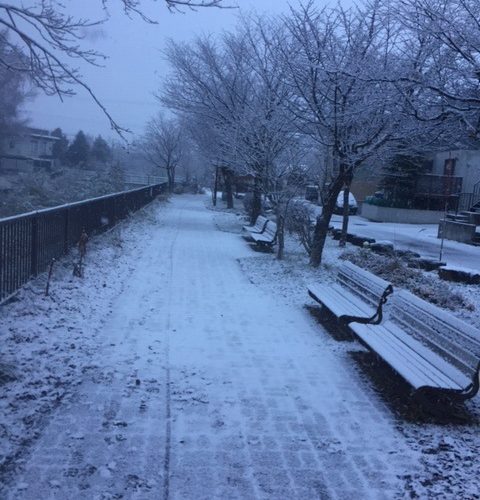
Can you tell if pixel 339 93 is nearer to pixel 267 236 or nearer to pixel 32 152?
pixel 267 236

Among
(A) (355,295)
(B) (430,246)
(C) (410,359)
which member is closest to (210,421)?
(C) (410,359)

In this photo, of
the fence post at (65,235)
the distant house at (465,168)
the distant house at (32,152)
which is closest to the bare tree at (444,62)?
the fence post at (65,235)

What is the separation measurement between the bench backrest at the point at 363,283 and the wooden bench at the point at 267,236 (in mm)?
6028

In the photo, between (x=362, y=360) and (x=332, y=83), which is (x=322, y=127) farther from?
(x=362, y=360)

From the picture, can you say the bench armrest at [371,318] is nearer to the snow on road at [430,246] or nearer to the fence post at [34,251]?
the fence post at [34,251]

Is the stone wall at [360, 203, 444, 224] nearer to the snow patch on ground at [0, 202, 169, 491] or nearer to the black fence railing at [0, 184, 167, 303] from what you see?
the black fence railing at [0, 184, 167, 303]

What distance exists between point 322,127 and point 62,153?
6324 centimetres

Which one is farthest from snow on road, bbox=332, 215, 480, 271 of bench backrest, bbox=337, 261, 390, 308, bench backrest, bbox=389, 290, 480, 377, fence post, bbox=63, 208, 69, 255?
fence post, bbox=63, 208, 69, 255

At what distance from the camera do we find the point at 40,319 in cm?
677

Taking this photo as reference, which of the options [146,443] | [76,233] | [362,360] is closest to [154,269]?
[76,233]

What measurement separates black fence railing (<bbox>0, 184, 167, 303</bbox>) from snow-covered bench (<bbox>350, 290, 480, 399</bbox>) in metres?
4.11

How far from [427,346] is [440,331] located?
1.60 feet

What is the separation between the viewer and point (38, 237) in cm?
855

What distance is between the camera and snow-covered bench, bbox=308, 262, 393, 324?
269 inches
